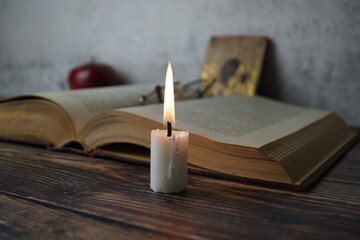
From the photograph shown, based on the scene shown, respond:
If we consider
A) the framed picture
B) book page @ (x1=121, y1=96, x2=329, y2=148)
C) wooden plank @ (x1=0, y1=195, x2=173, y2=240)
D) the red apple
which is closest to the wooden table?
wooden plank @ (x1=0, y1=195, x2=173, y2=240)

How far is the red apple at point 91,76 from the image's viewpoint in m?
1.96

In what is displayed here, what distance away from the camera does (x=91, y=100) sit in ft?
3.65

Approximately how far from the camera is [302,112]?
1.25 metres

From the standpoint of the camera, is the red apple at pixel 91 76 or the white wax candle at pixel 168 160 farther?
the red apple at pixel 91 76

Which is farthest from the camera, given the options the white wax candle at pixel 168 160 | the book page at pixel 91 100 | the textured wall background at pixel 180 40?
the textured wall background at pixel 180 40

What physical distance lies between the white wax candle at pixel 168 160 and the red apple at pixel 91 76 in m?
1.35

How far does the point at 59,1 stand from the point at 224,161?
6.22ft

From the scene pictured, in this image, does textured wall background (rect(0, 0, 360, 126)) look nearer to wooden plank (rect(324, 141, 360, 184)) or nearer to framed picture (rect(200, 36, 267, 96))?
framed picture (rect(200, 36, 267, 96))

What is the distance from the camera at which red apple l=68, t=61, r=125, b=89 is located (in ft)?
6.42

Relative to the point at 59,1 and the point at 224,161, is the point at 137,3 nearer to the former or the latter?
the point at 59,1

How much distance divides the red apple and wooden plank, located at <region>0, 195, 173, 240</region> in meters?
1.38

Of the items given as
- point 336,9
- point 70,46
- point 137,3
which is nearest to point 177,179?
point 336,9

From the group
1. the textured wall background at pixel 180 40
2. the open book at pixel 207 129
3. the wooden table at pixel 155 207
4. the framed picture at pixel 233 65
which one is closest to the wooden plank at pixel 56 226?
the wooden table at pixel 155 207

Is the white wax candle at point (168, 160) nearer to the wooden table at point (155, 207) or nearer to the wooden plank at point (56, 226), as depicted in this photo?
the wooden table at point (155, 207)
